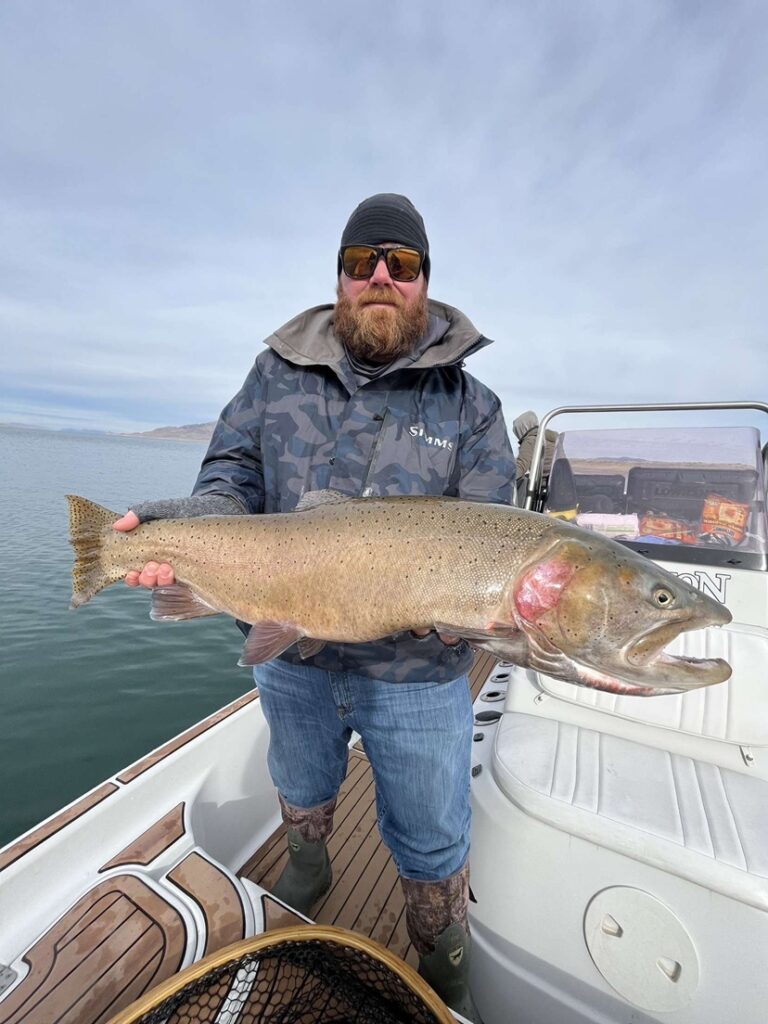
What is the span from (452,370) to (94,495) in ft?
102

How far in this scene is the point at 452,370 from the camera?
9.58 ft

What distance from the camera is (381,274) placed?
2.90 metres

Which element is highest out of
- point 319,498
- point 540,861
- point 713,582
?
point 319,498

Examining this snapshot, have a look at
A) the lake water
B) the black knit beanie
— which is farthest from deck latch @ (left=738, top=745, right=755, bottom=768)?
the lake water

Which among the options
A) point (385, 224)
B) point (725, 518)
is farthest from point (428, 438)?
point (725, 518)

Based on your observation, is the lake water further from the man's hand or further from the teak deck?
the man's hand

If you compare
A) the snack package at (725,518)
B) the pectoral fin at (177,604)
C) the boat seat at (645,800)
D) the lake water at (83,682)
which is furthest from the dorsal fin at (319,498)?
the lake water at (83,682)

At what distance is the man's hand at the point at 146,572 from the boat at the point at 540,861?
1487 mm

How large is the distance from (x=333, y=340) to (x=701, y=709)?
331 centimetres

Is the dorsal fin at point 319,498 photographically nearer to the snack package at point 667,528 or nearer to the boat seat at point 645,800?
the boat seat at point 645,800

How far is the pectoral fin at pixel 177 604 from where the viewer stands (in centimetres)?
287

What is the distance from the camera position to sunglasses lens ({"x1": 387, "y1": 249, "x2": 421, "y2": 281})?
2.91 metres

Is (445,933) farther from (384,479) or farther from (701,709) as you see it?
(384,479)

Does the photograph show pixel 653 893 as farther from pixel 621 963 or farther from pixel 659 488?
pixel 659 488
